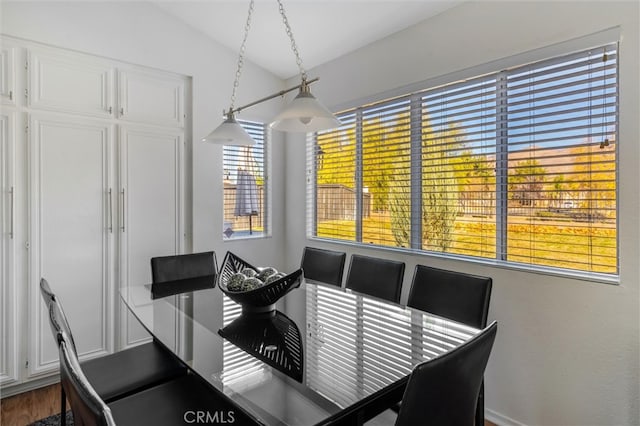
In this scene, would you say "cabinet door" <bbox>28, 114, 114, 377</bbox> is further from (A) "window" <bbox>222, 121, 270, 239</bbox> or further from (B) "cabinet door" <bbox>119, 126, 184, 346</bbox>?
(A) "window" <bbox>222, 121, 270, 239</bbox>

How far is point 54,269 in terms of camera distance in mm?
2545

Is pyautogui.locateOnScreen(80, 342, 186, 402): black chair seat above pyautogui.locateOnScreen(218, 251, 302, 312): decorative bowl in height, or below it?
below

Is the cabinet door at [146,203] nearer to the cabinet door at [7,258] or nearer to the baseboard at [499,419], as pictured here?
the cabinet door at [7,258]

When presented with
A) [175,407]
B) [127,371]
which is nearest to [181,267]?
[127,371]

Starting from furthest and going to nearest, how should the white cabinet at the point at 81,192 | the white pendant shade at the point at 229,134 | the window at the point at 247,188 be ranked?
1. the window at the point at 247,188
2. the white cabinet at the point at 81,192
3. the white pendant shade at the point at 229,134

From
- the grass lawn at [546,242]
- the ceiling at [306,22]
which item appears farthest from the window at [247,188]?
the grass lawn at [546,242]

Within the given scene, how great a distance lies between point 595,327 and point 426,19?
2199 millimetres

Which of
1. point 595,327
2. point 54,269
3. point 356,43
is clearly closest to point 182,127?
point 54,269

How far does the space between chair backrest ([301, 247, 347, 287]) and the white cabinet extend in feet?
3.89

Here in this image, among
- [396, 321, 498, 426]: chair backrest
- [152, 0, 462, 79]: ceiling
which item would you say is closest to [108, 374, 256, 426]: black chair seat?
[396, 321, 498, 426]: chair backrest

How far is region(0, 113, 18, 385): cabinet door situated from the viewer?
2.34m

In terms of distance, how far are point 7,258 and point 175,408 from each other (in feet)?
6.02

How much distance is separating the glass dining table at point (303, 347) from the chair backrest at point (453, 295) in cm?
13

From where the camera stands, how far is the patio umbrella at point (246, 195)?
11.7 ft
